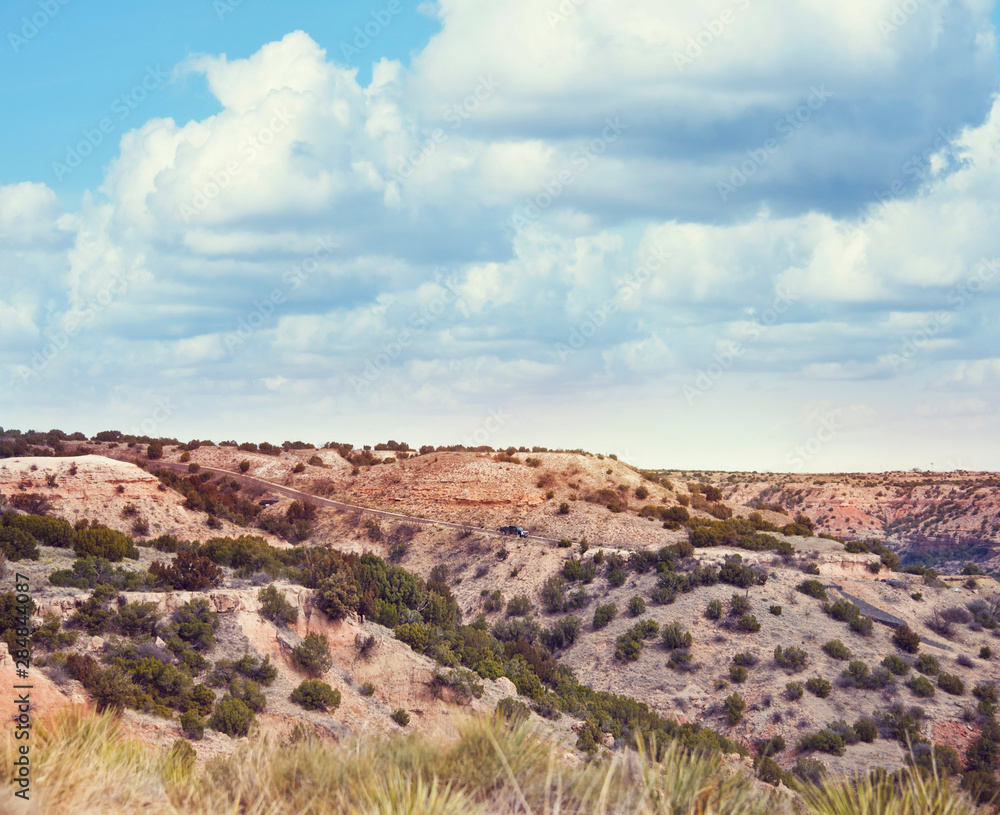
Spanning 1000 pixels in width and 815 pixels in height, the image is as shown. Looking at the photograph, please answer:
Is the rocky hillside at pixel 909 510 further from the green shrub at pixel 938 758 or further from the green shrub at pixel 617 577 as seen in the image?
the green shrub at pixel 938 758

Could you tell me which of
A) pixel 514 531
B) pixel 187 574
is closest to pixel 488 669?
pixel 187 574

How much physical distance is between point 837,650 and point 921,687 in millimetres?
4071

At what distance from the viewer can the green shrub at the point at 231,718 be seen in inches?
811

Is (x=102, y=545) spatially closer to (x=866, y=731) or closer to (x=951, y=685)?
(x=866, y=731)

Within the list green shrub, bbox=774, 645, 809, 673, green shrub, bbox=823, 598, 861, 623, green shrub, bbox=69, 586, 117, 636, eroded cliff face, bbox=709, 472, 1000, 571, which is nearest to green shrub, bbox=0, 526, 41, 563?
green shrub, bbox=69, 586, 117, 636

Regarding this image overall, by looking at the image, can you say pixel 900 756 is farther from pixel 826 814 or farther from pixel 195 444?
pixel 195 444

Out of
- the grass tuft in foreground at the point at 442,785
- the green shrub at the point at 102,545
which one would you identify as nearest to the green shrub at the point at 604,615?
the green shrub at the point at 102,545

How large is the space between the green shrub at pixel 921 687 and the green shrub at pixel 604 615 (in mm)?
15313

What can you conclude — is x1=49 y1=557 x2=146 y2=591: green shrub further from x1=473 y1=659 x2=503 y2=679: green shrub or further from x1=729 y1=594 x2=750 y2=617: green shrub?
x1=729 y1=594 x2=750 y2=617: green shrub

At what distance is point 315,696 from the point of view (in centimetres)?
2355

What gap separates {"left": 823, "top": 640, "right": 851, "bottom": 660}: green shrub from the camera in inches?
1518

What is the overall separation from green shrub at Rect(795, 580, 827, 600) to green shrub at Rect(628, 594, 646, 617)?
9310 mm

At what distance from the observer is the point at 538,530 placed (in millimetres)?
59219

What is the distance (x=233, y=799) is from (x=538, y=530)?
51.2m
